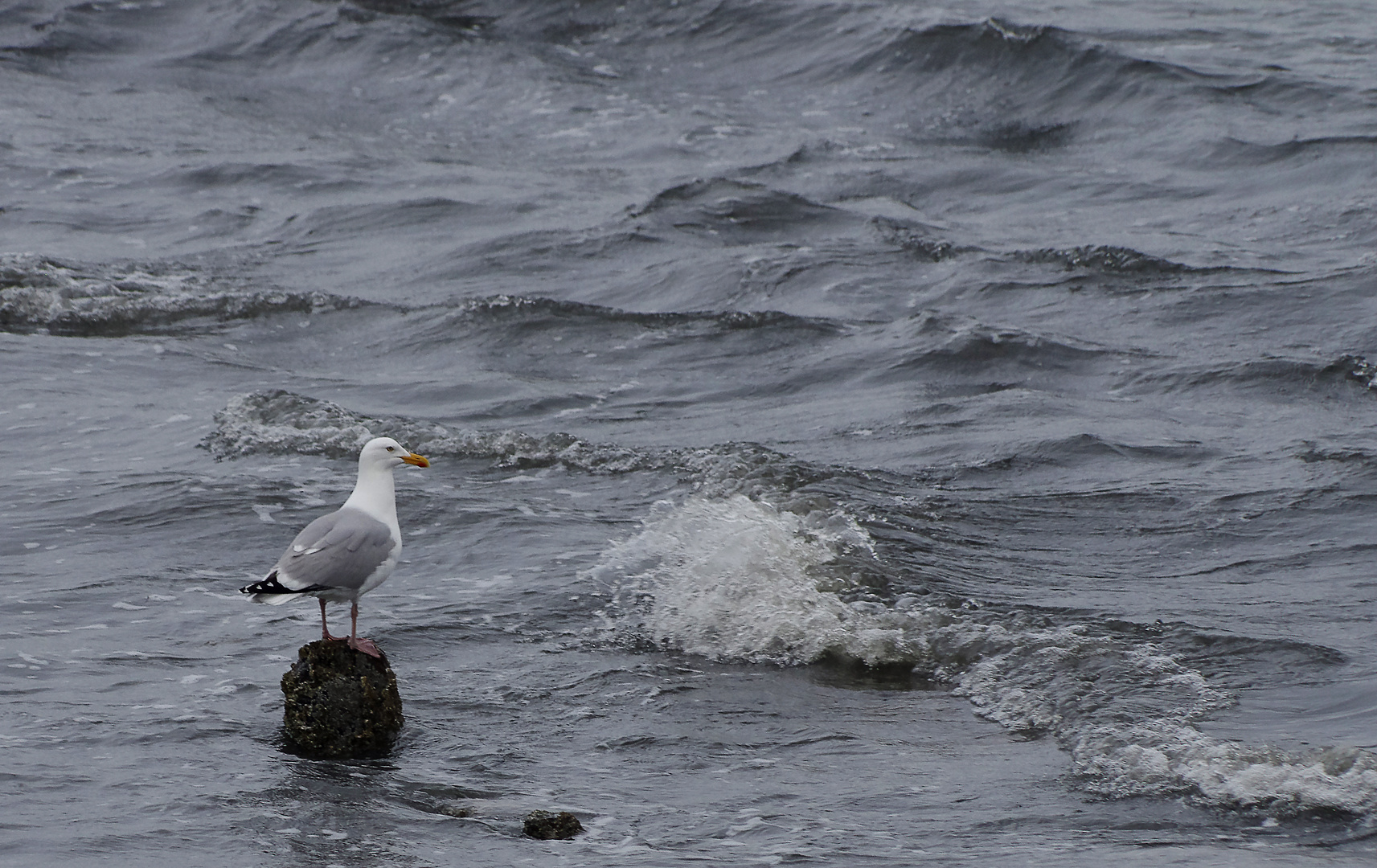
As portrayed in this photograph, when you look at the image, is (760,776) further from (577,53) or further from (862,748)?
(577,53)

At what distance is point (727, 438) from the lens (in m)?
10.1

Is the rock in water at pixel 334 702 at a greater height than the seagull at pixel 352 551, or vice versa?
the seagull at pixel 352 551

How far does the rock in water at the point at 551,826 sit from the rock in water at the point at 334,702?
874mm

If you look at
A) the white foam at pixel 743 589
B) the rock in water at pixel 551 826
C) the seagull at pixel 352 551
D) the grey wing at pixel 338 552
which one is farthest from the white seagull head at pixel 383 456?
the white foam at pixel 743 589

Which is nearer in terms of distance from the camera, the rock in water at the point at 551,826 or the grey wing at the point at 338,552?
the rock in water at the point at 551,826

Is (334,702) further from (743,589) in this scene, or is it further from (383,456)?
(743,589)

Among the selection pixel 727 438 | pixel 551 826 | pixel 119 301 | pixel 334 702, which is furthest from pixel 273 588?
pixel 119 301

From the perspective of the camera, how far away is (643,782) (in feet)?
19.3

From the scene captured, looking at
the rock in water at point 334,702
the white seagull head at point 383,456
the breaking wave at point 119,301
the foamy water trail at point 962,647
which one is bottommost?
the foamy water trail at point 962,647

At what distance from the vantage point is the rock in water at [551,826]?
209 inches

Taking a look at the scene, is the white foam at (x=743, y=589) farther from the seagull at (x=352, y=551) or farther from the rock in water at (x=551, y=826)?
the rock in water at (x=551, y=826)

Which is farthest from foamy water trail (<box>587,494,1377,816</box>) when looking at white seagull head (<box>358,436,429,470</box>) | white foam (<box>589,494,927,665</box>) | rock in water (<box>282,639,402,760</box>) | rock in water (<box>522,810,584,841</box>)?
rock in water (<box>522,810,584,841</box>)

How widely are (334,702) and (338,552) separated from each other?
1.78ft

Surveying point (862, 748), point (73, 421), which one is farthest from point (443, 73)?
point (862, 748)
